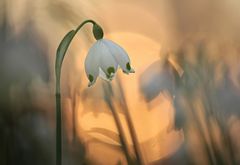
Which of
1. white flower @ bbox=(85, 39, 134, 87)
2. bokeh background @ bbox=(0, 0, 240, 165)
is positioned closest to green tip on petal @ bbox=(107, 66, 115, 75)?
white flower @ bbox=(85, 39, 134, 87)

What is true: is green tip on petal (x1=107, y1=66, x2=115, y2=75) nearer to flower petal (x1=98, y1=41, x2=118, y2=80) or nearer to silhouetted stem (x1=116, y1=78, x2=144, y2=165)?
flower petal (x1=98, y1=41, x2=118, y2=80)

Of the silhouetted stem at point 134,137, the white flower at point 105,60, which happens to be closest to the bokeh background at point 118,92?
the silhouetted stem at point 134,137

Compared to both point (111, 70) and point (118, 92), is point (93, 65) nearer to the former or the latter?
point (111, 70)

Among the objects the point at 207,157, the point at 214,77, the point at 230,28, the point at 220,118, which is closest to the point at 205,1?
the point at 230,28

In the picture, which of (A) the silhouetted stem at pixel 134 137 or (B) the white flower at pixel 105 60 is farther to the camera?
(A) the silhouetted stem at pixel 134 137

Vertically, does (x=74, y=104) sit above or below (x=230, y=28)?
below

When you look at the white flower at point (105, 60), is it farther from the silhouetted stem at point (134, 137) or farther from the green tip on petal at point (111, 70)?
the silhouetted stem at point (134, 137)

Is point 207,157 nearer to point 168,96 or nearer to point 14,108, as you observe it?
point 168,96
